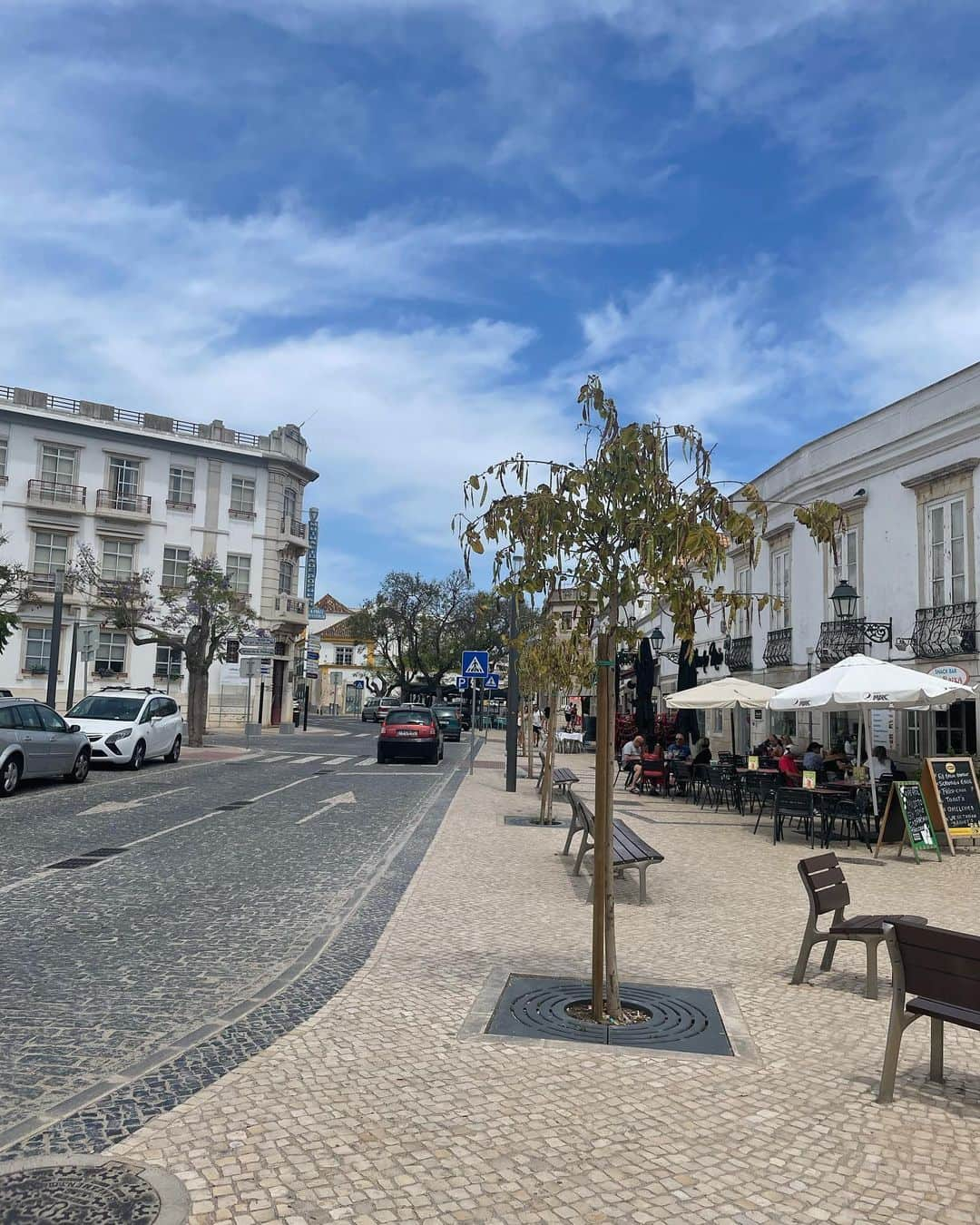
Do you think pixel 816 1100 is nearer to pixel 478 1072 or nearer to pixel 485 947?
pixel 478 1072

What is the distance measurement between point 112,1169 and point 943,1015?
3321mm

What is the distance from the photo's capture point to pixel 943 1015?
167 inches

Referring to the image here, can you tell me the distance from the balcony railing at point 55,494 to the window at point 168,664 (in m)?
7.38

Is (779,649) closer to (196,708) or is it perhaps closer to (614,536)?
(196,708)

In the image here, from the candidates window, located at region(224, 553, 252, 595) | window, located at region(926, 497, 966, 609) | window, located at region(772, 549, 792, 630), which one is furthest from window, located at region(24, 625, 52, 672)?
window, located at region(926, 497, 966, 609)

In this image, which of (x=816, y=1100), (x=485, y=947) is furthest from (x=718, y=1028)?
(x=485, y=947)

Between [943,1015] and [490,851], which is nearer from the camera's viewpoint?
[943,1015]

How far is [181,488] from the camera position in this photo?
47000 millimetres

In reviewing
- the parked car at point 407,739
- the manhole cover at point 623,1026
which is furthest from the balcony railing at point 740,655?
the manhole cover at point 623,1026

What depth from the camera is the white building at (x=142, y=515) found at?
4353cm

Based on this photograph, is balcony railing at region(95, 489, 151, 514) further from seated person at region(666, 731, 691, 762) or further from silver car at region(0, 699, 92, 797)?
seated person at region(666, 731, 691, 762)

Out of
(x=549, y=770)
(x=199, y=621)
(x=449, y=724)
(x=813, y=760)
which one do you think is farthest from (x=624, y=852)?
(x=449, y=724)

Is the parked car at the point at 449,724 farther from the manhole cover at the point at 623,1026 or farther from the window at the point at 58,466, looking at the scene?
the manhole cover at the point at 623,1026

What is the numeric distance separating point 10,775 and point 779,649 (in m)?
16.9
